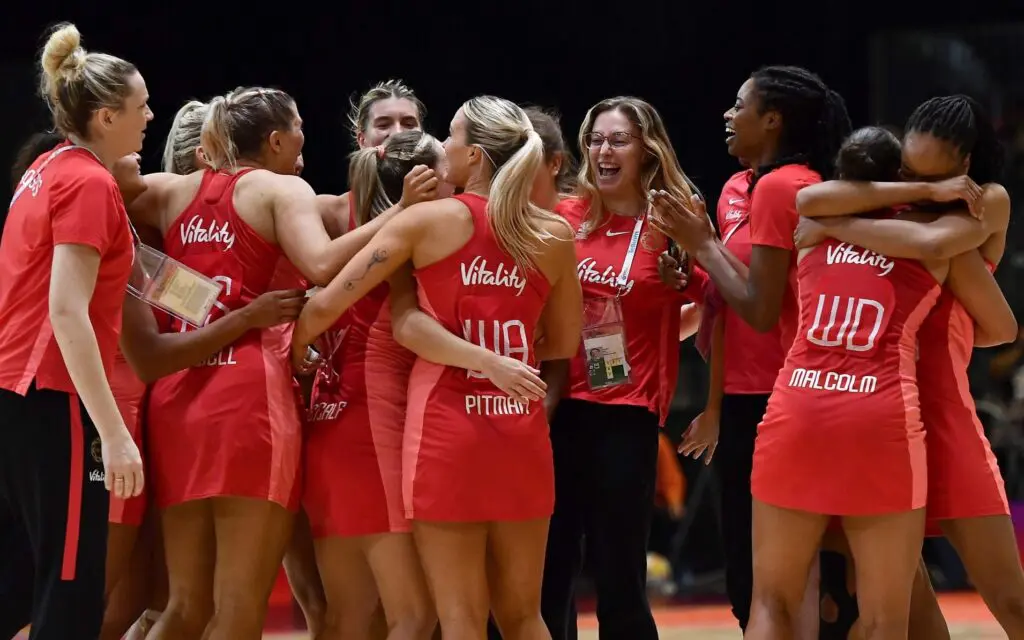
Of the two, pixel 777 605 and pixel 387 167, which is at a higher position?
pixel 387 167

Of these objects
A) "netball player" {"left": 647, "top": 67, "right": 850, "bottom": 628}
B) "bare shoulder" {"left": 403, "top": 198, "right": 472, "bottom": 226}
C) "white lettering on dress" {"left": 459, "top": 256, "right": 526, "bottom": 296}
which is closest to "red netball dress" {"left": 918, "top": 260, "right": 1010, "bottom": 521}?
"netball player" {"left": 647, "top": 67, "right": 850, "bottom": 628}

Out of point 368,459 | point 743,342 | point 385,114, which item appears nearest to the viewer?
point 368,459

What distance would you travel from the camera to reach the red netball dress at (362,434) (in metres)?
3.42

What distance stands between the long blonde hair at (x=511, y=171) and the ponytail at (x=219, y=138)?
65 cm

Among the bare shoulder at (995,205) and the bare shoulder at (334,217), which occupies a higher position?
the bare shoulder at (334,217)

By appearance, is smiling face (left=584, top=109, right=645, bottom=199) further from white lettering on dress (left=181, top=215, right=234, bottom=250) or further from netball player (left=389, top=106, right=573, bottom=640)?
white lettering on dress (left=181, top=215, right=234, bottom=250)

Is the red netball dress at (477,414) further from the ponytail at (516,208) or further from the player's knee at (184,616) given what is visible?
the player's knee at (184,616)

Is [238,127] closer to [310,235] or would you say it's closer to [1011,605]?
[310,235]

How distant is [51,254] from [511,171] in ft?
3.65

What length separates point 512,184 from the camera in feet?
10.8

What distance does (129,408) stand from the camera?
353 cm

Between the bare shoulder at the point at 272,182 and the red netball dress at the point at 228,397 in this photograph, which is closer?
the red netball dress at the point at 228,397

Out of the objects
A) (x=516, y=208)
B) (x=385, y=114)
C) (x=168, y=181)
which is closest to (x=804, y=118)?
(x=516, y=208)

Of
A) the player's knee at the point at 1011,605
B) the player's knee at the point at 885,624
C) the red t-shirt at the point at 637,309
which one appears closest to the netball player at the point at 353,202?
the red t-shirt at the point at 637,309
